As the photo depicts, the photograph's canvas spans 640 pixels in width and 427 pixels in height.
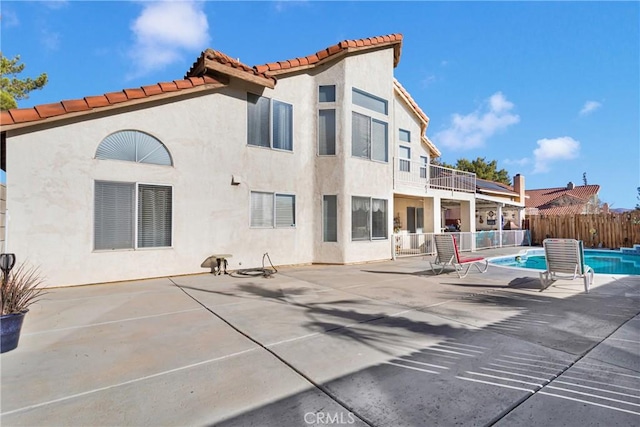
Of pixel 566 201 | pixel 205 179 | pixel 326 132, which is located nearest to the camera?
pixel 205 179

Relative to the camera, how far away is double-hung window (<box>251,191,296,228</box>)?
35.9ft

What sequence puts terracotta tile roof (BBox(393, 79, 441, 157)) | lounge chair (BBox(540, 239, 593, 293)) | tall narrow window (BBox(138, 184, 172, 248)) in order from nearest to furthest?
lounge chair (BBox(540, 239, 593, 293)) → tall narrow window (BBox(138, 184, 172, 248)) → terracotta tile roof (BBox(393, 79, 441, 157))

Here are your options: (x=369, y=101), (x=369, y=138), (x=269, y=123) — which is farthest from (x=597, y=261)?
(x=269, y=123)

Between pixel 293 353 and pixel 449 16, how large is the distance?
13.4 meters

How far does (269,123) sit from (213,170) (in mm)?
2795

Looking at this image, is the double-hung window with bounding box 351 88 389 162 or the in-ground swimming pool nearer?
the double-hung window with bounding box 351 88 389 162

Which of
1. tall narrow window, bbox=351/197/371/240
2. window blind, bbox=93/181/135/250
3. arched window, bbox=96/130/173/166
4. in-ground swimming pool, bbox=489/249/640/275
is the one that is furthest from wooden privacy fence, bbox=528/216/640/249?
window blind, bbox=93/181/135/250

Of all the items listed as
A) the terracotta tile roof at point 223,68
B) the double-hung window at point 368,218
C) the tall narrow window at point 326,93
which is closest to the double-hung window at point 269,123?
the terracotta tile roof at point 223,68

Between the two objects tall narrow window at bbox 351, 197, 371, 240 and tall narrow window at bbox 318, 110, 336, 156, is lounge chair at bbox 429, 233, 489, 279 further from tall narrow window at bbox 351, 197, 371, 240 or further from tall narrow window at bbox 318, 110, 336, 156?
tall narrow window at bbox 318, 110, 336, 156

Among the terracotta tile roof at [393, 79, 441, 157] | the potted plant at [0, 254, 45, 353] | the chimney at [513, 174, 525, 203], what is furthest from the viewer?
the chimney at [513, 174, 525, 203]

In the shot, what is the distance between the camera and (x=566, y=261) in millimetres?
7684

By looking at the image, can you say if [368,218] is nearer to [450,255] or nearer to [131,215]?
[450,255]

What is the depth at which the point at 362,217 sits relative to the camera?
1271cm

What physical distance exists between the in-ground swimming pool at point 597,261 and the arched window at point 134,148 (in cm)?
1363
